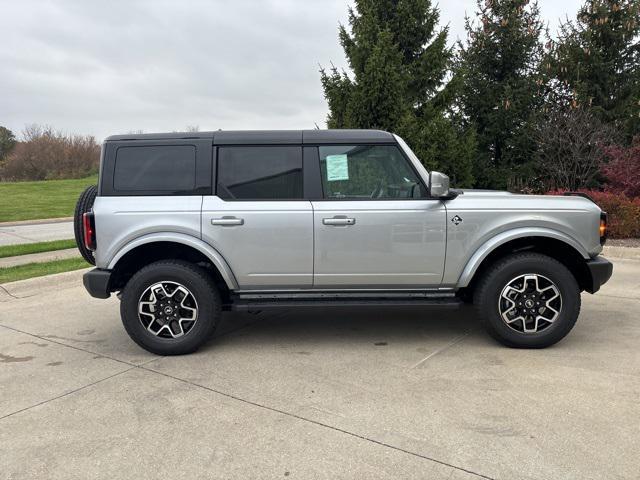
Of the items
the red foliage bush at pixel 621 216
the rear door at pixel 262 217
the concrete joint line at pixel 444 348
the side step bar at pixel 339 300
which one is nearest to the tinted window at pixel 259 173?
the rear door at pixel 262 217

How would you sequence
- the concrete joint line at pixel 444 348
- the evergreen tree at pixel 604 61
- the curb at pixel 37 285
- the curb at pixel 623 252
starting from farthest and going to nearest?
the evergreen tree at pixel 604 61
the curb at pixel 623 252
the curb at pixel 37 285
the concrete joint line at pixel 444 348

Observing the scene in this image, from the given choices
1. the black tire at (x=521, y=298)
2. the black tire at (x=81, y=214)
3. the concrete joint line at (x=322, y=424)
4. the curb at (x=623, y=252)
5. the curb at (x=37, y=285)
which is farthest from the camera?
the curb at (x=623, y=252)

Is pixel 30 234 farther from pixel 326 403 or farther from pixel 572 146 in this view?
pixel 572 146

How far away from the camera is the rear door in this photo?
4.04m

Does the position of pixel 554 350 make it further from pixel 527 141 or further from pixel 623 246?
pixel 527 141

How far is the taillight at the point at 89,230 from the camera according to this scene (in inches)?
159

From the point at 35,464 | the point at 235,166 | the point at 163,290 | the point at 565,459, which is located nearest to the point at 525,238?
the point at 565,459

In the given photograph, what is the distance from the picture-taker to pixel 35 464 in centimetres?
254

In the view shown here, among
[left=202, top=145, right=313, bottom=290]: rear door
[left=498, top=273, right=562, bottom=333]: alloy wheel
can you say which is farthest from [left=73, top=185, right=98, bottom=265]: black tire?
[left=498, top=273, right=562, bottom=333]: alloy wheel

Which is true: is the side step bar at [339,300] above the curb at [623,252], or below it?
below

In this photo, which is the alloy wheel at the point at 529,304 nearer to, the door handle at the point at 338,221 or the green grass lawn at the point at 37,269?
the door handle at the point at 338,221

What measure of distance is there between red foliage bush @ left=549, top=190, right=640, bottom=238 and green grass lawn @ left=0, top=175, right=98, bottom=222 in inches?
763

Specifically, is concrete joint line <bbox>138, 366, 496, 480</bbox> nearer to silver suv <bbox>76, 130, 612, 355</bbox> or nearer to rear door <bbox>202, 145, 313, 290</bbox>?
silver suv <bbox>76, 130, 612, 355</bbox>

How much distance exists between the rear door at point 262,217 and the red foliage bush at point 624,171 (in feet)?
30.6
